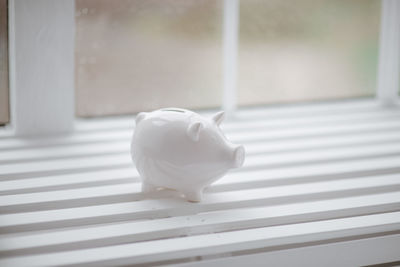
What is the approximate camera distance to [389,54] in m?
1.65

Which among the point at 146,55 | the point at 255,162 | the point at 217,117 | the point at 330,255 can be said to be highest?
the point at 146,55

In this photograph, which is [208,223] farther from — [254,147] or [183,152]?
[254,147]

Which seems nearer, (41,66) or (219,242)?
(219,242)

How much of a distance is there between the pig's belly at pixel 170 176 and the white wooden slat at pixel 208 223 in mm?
55

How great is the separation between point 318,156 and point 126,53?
1.75ft

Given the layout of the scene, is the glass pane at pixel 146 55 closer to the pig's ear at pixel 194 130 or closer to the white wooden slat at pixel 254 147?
the white wooden slat at pixel 254 147

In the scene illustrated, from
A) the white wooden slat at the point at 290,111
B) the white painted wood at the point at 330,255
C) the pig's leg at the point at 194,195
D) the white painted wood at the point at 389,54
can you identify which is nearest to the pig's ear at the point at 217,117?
the pig's leg at the point at 194,195

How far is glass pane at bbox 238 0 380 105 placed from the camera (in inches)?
62.8

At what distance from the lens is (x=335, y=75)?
5.52 ft

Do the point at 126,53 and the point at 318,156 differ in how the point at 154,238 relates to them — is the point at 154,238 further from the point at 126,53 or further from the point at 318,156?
the point at 126,53

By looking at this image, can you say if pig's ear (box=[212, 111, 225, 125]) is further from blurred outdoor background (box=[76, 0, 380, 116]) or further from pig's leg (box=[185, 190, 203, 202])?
blurred outdoor background (box=[76, 0, 380, 116])

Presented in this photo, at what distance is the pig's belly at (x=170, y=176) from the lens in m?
1.01

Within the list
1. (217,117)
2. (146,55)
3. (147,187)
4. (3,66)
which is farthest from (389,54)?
(3,66)

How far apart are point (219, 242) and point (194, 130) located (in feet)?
0.61
